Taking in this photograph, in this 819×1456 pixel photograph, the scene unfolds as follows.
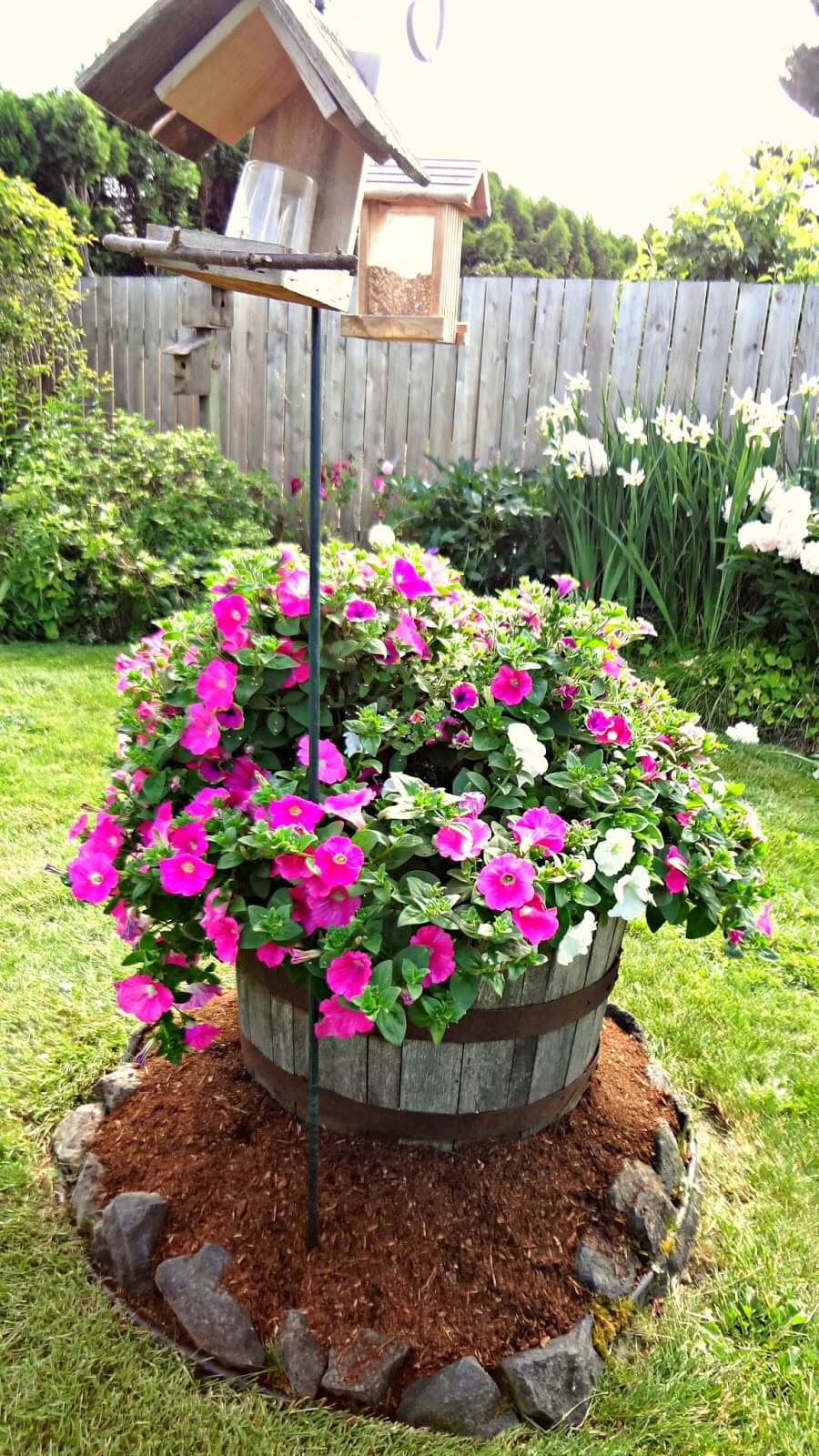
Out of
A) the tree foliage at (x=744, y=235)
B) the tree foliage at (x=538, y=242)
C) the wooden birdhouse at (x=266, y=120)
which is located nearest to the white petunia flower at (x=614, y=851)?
the wooden birdhouse at (x=266, y=120)

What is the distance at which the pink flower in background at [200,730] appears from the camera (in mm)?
1510

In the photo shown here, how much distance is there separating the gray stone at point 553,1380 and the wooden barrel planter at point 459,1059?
0.33 metres

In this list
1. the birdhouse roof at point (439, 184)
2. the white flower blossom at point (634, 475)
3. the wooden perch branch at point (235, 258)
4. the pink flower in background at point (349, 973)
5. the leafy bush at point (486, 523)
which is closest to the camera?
the wooden perch branch at point (235, 258)

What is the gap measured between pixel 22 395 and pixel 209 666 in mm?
5374

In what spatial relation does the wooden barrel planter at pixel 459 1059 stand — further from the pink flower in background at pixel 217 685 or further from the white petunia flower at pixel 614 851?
the pink flower in background at pixel 217 685

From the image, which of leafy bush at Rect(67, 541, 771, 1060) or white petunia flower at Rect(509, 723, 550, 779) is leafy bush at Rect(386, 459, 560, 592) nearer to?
leafy bush at Rect(67, 541, 771, 1060)

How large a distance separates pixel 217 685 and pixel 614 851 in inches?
25.7

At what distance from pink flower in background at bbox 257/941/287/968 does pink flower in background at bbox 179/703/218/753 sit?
1.05 feet

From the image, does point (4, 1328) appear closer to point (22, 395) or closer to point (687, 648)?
point (687, 648)

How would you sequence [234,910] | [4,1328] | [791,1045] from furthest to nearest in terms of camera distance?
[791,1045], [4,1328], [234,910]

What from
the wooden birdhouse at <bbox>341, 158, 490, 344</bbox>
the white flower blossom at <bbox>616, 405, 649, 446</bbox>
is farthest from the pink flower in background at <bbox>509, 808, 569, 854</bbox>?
the white flower blossom at <bbox>616, 405, 649, 446</bbox>

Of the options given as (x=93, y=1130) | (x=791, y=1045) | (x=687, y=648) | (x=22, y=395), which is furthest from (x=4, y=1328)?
(x=22, y=395)

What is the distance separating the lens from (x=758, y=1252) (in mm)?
1763

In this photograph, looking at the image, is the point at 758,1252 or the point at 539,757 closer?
the point at 539,757
